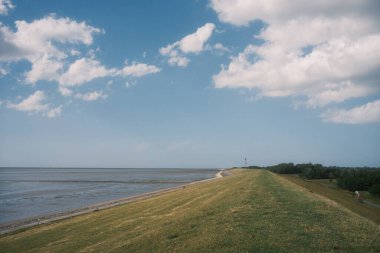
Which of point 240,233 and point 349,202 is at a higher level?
point 240,233

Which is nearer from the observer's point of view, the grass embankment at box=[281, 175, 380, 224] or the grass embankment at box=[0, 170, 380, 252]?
the grass embankment at box=[0, 170, 380, 252]

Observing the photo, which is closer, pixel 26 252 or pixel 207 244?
pixel 207 244

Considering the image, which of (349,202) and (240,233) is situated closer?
(240,233)

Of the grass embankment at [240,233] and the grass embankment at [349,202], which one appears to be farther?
→ the grass embankment at [349,202]

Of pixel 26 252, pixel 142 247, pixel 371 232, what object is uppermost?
pixel 371 232

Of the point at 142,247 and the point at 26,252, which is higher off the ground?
the point at 142,247

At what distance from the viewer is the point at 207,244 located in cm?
1348

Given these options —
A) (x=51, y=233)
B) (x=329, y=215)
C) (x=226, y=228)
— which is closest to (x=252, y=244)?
(x=226, y=228)

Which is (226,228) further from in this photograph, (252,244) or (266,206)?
(266,206)

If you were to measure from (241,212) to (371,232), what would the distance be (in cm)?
639

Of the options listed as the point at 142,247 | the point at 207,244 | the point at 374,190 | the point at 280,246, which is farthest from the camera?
the point at 374,190

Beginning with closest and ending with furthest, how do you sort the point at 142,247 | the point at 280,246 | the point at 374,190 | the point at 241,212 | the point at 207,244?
the point at 280,246, the point at 207,244, the point at 142,247, the point at 241,212, the point at 374,190

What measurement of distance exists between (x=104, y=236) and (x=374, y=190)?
Answer: 6568cm

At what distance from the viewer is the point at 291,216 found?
17109 millimetres
